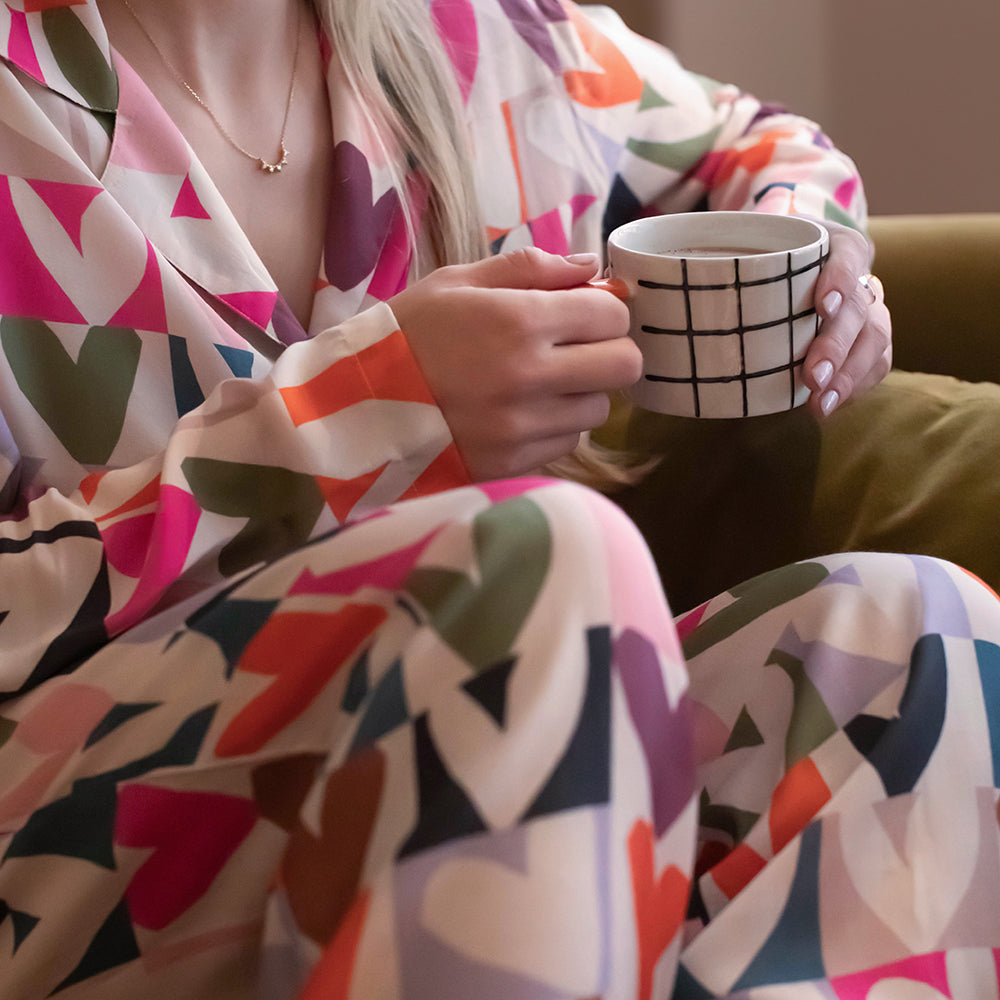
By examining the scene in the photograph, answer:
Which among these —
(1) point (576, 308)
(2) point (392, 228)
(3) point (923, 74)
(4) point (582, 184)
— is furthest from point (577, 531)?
(3) point (923, 74)

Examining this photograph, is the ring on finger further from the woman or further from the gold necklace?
the gold necklace

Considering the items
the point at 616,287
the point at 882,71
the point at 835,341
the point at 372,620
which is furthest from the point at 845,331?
the point at 882,71

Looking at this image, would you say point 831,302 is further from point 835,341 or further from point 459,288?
point 459,288

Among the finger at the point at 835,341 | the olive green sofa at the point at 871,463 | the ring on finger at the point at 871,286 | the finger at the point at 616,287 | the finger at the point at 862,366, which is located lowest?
the olive green sofa at the point at 871,463

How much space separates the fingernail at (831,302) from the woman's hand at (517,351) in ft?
0.37

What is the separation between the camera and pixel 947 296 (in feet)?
2.99

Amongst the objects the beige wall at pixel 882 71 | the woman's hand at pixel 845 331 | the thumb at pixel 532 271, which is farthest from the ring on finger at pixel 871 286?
the beige wall at pixel 882 71

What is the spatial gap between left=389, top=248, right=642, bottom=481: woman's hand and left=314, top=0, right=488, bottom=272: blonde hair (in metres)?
0.23

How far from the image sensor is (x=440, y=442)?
1.77 ft

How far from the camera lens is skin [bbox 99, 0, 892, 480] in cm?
53

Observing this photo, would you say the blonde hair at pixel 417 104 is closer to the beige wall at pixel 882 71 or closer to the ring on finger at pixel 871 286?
the ring on finger at pixel 871 286

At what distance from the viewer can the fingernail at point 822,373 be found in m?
0.58

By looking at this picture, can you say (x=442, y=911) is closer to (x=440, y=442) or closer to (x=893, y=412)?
(x=440, y=442)

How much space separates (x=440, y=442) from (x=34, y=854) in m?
0.25
